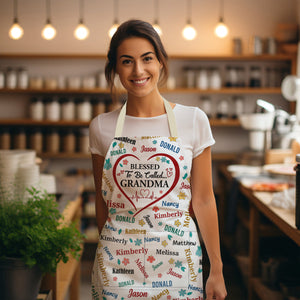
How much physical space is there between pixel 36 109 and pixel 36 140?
1.16 ft

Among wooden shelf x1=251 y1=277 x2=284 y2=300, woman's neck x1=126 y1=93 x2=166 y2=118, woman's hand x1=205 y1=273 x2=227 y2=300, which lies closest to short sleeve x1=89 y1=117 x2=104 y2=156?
woman's neck x1=126 y1=93 x2=166 y2=118

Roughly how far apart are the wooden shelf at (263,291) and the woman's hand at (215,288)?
139cm

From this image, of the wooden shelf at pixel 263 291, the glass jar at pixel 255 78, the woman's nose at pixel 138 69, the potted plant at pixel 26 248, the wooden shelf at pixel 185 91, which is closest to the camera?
the woman's nose at pixel 138 69

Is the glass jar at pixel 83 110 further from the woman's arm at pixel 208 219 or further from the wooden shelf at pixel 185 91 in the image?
the woman's arm at pixel 208 219

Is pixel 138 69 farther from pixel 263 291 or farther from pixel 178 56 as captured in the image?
pixel 178 56

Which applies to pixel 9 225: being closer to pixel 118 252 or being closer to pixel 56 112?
pixel 118 252

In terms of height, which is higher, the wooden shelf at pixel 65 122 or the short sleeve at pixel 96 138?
the short sleeve at pixel 96 138

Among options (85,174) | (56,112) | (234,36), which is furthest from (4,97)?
(234,36)

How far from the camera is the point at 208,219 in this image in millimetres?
1303

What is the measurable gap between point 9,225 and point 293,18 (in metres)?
4.53

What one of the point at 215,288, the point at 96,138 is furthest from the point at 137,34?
the point at 215,288

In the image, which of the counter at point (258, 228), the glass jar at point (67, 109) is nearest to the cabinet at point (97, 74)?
the glass jar at point (67, 109)

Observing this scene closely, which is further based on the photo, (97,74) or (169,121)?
(97,74)

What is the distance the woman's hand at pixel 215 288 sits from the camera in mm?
1307
